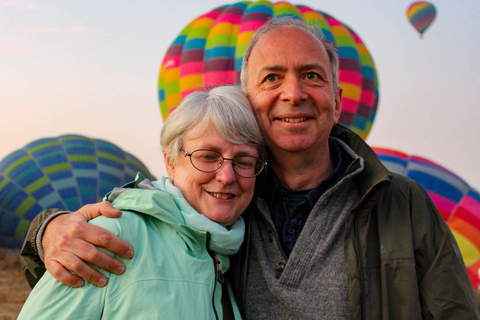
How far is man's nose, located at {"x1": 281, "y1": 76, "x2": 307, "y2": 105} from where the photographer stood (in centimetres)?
249

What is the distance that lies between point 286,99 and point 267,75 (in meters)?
0.19

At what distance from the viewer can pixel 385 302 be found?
206 centimetres

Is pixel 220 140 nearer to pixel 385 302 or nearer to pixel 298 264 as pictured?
pixel 298 264

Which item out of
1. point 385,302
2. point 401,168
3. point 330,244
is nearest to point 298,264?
point 330,244

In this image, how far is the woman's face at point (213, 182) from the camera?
2.13m

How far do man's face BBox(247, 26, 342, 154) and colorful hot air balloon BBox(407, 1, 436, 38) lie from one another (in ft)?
61.4

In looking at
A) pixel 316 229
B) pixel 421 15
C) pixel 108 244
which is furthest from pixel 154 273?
pixel 421 15

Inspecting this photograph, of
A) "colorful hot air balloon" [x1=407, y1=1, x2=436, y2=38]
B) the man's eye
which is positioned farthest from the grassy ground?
"colorful hot air balloon" [x1=407, y1=1, x2=436, y2=38]

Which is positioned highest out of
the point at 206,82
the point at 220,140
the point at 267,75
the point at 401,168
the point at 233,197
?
the point at 267,75

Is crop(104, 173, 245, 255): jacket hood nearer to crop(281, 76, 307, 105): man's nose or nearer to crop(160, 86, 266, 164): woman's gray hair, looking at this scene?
crop(160, 86, 266, 164): woman's gray hair

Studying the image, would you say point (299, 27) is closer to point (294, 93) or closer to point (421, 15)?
point (294, 93)

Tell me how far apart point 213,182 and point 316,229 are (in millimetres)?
544

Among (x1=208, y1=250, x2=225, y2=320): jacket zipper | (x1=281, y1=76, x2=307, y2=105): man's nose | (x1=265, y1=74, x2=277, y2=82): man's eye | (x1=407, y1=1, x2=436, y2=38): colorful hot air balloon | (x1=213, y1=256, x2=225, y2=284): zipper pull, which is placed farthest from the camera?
(x1=407, y1=1, x2=436, y2=38): colorful hot air balloon

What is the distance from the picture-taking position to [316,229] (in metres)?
2.26
